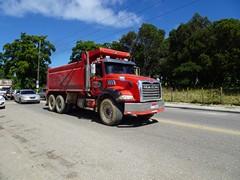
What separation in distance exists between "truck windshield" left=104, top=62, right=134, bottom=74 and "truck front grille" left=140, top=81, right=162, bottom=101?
1.61m

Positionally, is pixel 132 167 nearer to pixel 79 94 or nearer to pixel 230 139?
pixel 230 139

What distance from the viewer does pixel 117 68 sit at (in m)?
9.20

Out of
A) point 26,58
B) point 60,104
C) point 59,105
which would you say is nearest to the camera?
point 60,104

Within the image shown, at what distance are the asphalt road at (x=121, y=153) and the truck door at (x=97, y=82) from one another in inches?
83.6

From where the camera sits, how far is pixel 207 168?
3979mm

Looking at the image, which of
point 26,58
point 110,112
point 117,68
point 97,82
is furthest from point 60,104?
point 26,58

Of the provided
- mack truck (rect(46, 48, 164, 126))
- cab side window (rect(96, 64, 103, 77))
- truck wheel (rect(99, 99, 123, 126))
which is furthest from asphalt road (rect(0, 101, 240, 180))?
cab side window (rect(96, 64, 103, 77))

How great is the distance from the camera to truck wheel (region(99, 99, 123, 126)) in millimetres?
7863

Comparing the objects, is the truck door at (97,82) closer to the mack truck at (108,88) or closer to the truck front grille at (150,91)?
the mack truck at (108,88)

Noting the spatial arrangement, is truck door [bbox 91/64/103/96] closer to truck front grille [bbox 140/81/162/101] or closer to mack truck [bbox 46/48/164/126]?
mack truck [bbox 46/48/164/126]

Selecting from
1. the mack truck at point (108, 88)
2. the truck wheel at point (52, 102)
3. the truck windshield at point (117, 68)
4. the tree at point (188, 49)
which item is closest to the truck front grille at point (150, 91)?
the mack truck at point (108, 88)

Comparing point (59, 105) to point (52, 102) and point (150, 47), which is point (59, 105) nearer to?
point (52, 102)

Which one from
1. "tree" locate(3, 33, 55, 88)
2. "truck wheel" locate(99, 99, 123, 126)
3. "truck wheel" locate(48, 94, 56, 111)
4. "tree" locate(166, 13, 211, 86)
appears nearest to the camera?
"truck wheel" locate(99, 99, 123, 126)

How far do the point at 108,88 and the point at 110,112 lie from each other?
0.95m
